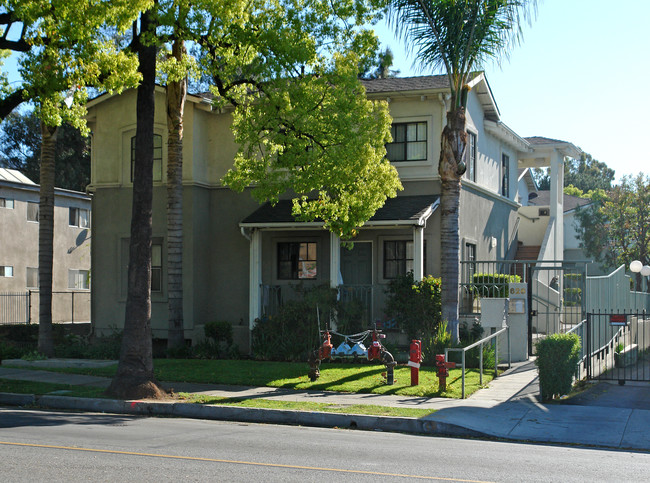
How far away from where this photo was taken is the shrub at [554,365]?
13.6m

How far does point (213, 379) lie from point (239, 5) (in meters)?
7.78

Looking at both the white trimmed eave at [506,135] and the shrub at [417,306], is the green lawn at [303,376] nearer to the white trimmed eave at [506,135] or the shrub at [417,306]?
the shrub at [417,306]

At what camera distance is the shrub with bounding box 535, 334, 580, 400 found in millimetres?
13648

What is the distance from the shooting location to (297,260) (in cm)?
2333

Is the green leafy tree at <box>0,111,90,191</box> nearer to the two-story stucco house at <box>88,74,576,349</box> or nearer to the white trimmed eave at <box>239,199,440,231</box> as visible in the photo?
the two-story stucco house at <box>88,74,576,349</box>

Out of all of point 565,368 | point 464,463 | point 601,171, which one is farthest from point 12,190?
point 601,171

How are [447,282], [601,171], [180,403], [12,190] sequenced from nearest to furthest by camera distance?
[180,403], [447,282], [12,190], [601,171]

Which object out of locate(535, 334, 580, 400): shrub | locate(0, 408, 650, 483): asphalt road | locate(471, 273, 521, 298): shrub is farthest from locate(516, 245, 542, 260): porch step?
locate(0, 408, 650, 483): asphalt road

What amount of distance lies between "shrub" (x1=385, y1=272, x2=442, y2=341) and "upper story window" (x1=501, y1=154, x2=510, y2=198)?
30.6 feet

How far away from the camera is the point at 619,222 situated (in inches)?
1545

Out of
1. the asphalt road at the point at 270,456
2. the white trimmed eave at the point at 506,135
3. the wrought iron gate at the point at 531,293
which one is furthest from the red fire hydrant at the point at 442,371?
the white trimmed eave at the point at 506,135

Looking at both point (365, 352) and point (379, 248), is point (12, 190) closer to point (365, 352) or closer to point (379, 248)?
point (379, 248)

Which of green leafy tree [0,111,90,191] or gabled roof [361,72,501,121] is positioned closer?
gabled roof [361,72,501,121]

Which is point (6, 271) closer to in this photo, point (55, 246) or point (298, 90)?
point (55, 246)
